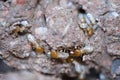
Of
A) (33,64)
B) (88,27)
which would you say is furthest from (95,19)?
(33,64)

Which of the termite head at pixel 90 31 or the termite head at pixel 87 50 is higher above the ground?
the termite head at pixel 90 31

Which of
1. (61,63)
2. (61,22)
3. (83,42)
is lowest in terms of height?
(61,63)

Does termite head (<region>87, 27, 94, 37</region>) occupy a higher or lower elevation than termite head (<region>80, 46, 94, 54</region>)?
higher

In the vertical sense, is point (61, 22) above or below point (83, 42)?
above

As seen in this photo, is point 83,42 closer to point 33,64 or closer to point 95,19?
point 95,19
